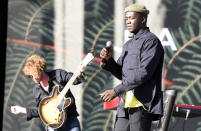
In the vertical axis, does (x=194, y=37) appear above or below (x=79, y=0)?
below

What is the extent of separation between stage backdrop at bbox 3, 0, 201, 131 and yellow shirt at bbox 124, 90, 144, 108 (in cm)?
250

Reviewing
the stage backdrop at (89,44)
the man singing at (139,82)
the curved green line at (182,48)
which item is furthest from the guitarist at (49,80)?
the curved green line at (182,48)

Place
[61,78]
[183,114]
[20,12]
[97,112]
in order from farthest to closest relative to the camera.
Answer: [20,12] → [97,112] → [61,78] → [183,114]

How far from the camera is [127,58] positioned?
4395mm

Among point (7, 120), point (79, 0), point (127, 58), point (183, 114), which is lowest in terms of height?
point (7, 120)

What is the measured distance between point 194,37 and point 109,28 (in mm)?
1288

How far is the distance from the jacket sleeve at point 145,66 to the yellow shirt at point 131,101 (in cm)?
8

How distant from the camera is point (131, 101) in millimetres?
4301

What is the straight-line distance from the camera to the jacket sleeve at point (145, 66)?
4.18 meters

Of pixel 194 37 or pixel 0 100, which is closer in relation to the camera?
pixel 194 37

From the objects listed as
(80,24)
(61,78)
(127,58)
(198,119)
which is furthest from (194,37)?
(127,58)

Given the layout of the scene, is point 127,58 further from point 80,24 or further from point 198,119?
point 80,24

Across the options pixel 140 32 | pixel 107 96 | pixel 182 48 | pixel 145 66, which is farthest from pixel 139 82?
pixel 182 48

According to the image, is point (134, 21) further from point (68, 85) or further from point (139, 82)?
point (68, 85)
